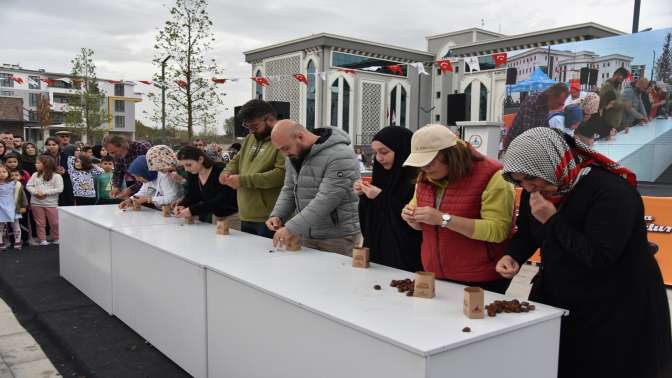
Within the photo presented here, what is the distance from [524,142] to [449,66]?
1095cm

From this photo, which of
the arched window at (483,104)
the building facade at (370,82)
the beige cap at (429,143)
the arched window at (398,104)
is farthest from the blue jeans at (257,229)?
the arched window at (398,104)

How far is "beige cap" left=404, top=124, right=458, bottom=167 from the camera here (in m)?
1.76

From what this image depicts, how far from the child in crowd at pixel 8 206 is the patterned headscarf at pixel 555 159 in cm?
560

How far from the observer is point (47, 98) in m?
42.4

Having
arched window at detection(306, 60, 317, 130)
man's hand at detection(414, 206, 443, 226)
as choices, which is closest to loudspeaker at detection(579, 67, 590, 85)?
man's hand at detection(414, 206, 443, 226)

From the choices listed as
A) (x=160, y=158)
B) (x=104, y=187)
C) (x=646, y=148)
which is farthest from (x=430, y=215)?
(x=646, y=148)

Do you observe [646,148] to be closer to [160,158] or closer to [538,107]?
[538,107]

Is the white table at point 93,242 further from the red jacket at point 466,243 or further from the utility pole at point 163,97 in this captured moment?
the utility pole at point 163,97

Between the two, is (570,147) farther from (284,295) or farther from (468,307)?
(284,295)

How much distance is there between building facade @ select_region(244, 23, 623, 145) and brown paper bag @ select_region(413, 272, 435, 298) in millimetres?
30929

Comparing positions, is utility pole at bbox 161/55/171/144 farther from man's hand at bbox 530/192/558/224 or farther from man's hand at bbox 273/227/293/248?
man's hand at bbox 530/192/558/224

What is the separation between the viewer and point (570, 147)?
1521 millimetres

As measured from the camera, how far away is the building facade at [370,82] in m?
32.9

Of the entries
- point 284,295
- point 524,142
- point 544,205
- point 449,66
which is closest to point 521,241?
point 544,205
